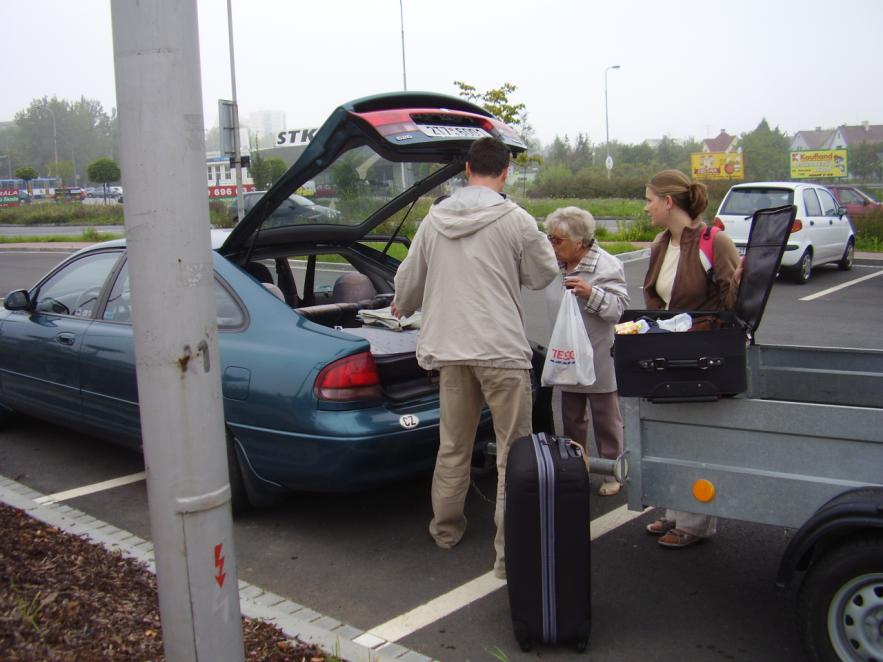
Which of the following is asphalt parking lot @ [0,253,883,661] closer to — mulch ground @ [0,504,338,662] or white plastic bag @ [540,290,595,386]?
mulch ground @ [0,504,338,662]

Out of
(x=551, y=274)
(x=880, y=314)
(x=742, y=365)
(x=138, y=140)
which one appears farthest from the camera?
(x=880, y=314)

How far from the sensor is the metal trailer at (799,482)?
284 centimetres

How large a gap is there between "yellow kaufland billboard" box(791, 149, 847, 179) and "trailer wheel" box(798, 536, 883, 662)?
3360 centimetres

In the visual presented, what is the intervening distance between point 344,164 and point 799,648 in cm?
319

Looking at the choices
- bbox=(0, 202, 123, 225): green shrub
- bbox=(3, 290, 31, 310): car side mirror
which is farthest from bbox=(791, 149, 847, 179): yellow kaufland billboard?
bbox=(3, 290, 31, 310): car side mirror

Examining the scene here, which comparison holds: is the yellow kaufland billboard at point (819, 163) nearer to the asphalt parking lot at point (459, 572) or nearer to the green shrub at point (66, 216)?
the green shrub at point (66, 216)

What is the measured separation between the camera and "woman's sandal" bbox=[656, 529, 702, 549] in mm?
4355

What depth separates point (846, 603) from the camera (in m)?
2.89

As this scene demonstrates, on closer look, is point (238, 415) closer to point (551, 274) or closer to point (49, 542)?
point (49, 542)

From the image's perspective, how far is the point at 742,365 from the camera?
3.17 m

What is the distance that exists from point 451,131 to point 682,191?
120cm

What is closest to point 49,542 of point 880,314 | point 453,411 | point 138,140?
point 453,411

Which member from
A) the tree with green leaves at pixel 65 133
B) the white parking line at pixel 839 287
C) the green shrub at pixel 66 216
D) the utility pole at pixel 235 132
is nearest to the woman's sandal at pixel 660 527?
the white parking line at pixel 839 287

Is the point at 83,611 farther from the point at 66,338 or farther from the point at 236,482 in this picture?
the point at 66,338
